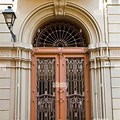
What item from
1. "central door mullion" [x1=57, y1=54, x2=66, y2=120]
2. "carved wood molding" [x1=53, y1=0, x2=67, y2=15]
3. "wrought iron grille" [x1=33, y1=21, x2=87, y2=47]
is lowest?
"central door mullion" [x1=57, y1=54, x2=66, y2=120]

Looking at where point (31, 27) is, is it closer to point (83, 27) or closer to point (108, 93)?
point (83, 27)

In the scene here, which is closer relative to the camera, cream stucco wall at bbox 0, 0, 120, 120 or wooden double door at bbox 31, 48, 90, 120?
cream stucco wall at bbox 0, 0, 120, 120

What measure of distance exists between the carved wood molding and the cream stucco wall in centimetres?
4

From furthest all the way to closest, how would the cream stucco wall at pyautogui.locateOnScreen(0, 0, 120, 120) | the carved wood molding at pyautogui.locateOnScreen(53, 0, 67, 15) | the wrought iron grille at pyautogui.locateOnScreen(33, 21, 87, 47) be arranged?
the wrought iron grille at pyautogui.locateOnScreen(33, 21, 87, 47)
the carved wood molding at pyautogui.locateOnScreen(53, 0, 67, 15)
the cream stucco wall at pyautogui.locateOnScreen(0, 0, 120, 120)

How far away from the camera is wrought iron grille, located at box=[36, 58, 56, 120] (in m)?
7.39

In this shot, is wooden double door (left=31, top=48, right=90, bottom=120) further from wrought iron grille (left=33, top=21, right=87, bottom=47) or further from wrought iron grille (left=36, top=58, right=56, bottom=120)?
wrought iron grille (left=33, top=21, right=87, bottom=47)

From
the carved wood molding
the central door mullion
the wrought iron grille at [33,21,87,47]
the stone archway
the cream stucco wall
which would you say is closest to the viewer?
the cream stucco wall

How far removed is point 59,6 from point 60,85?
2.25 metres

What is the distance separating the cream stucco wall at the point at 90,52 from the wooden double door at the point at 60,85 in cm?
27

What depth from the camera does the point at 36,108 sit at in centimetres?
741

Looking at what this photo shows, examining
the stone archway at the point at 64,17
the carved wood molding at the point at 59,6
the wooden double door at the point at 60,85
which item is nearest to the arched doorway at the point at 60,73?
the wooden double door at the point at 60,85

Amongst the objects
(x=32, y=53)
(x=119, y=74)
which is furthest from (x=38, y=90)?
(x=119, y=74)

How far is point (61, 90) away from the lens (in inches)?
295

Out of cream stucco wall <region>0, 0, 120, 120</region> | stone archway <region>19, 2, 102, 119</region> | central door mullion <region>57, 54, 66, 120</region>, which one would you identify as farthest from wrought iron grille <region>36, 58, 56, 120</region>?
stone archway <region>19, 2, 102, 119</region>
